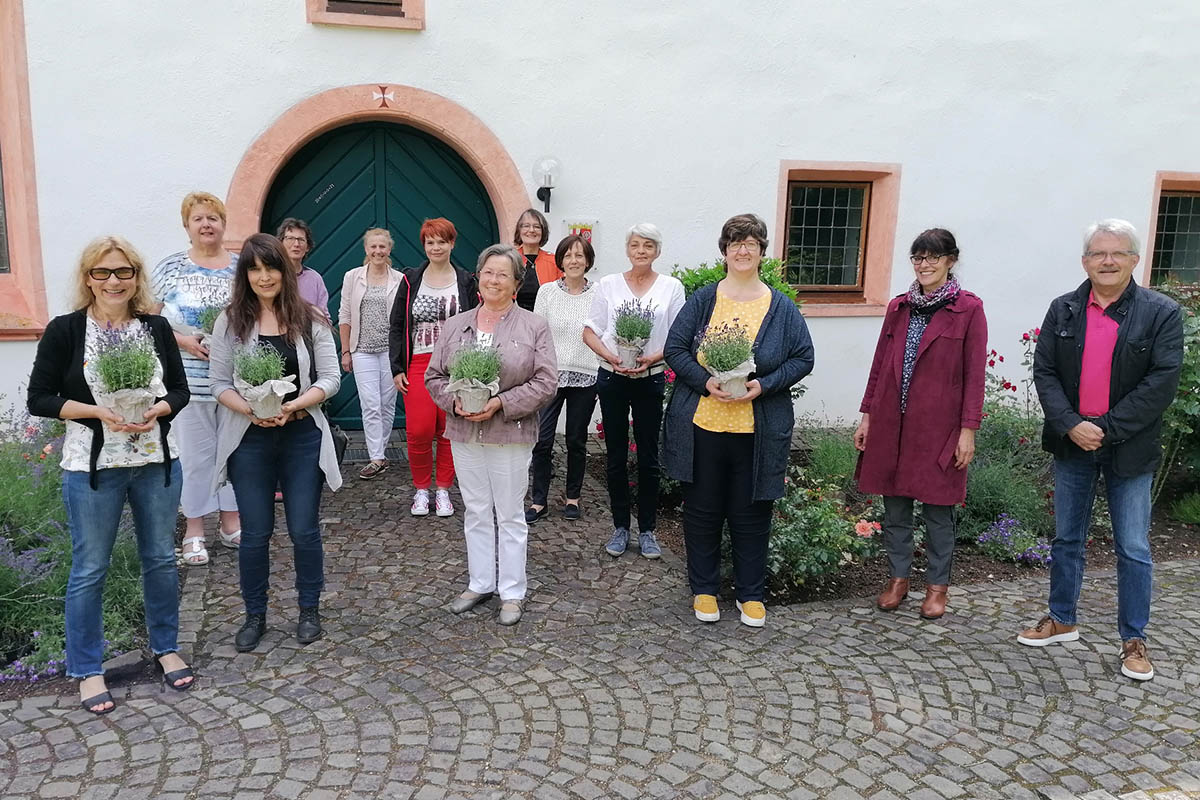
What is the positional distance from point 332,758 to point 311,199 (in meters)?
5.59

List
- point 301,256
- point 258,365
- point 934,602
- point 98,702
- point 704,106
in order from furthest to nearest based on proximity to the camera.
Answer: point 704,106, point 301,256, point 934,602, point 258,365, point 98,702

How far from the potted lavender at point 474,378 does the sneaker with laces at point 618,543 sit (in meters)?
1.60

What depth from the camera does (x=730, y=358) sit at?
4219 mm

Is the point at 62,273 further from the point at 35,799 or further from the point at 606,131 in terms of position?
the point at 35,799

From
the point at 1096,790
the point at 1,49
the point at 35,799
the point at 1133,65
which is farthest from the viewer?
the point at 1133,65

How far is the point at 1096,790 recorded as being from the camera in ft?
10.9

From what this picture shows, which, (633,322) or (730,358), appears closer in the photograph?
(730,358)

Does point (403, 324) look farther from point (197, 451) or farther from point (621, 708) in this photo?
point (621, 708)

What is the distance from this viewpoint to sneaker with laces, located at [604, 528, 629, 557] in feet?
→ 17.9

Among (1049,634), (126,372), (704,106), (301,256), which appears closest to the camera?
(126,372)

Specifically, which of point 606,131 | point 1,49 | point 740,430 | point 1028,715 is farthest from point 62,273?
point 1028,715

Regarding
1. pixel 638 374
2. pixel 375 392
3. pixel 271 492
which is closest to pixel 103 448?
pixel 271 492

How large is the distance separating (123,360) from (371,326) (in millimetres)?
3057

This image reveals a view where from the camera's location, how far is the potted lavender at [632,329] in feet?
16.8
